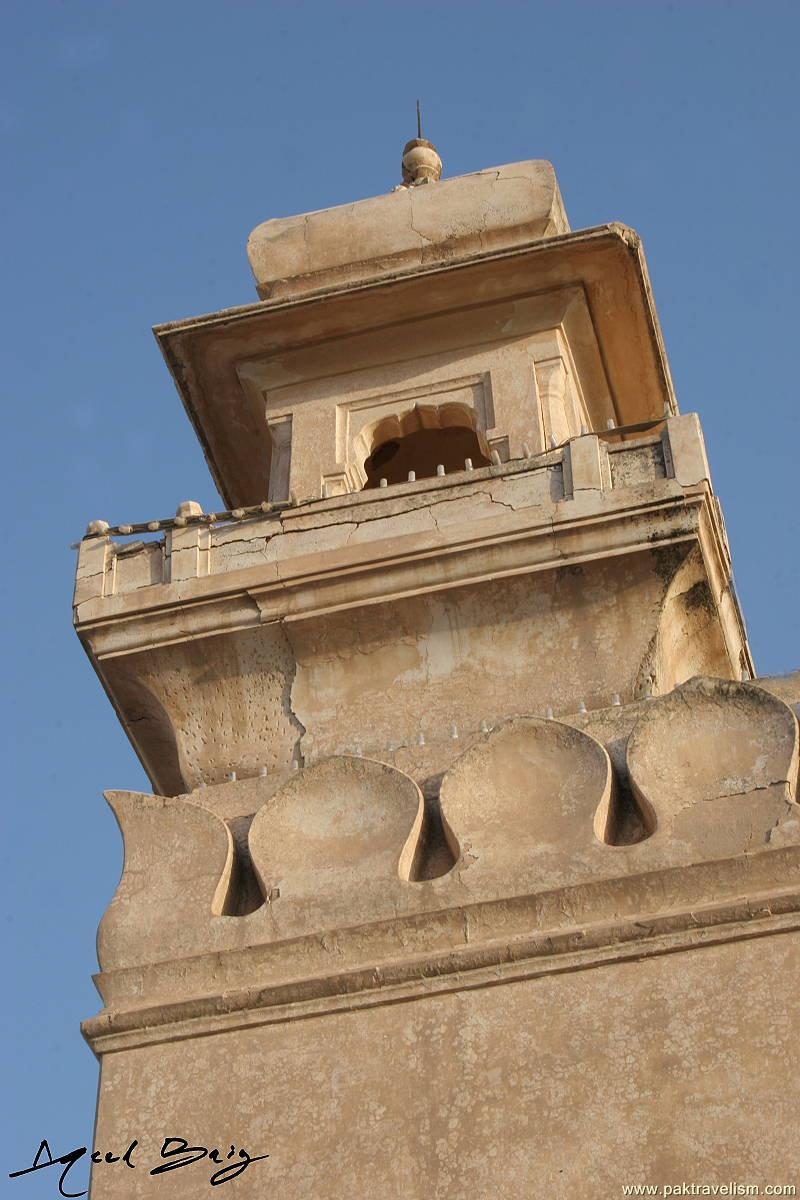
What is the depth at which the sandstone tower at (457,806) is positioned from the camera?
391 inches

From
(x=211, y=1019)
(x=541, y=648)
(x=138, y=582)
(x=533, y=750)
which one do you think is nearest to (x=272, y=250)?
(x=138, y=582)

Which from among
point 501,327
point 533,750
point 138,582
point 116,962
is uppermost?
point 501,327

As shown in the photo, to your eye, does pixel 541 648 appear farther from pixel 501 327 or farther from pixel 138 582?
pixel 501 327

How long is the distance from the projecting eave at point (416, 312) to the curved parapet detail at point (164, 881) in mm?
4225

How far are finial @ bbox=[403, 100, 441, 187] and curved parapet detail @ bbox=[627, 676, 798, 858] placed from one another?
7.10 m

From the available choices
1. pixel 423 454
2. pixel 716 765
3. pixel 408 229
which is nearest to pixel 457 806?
pixel 716 765

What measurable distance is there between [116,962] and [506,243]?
6348 millimetres

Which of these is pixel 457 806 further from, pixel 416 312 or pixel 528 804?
pixel 416 312

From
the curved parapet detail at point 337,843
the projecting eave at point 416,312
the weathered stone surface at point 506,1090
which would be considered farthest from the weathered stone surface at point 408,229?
the weathered stone surface at point 506,1090

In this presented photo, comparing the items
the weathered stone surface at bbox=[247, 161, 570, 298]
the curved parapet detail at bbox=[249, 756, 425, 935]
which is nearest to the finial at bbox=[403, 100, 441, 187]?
the weathered stone surface at bbox=[247, 161, 570, 298]

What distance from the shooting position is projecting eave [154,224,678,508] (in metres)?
14.8

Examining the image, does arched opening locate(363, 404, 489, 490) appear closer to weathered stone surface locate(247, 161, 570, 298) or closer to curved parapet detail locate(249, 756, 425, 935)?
weathered stone surface locate(247, 161, 570, 298)

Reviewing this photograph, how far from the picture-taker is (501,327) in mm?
15039
